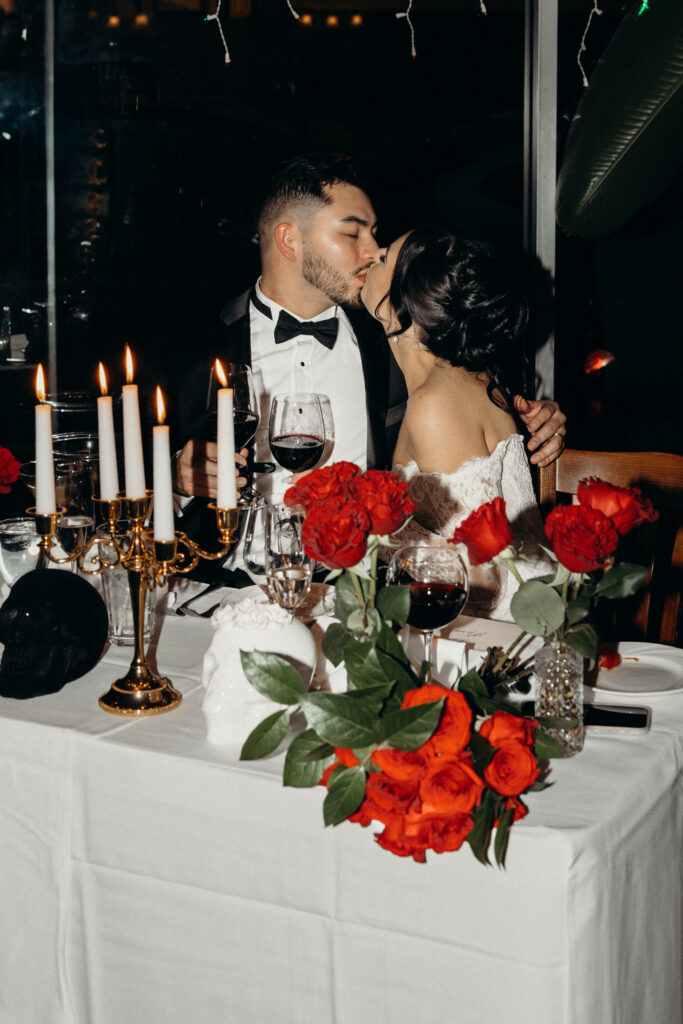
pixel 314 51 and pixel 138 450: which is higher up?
pixel 314 51

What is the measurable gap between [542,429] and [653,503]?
0.43 metres

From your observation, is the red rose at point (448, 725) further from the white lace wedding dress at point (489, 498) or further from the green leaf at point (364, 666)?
the white lace wedding dress at point (489, 498)

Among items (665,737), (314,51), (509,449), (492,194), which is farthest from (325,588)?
(492,194)

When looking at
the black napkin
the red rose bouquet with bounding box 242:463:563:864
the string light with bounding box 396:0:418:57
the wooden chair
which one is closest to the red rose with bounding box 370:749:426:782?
the red rose bouquet with bounding box 242:463:563:864

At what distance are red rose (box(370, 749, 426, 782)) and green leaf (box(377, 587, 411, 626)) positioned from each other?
0.21 meters

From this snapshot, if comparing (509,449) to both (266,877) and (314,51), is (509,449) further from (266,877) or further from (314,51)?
(266,877)

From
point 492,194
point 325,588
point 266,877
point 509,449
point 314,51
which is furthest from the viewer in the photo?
point 492,194

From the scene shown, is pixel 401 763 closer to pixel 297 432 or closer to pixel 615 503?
pixel 615 503

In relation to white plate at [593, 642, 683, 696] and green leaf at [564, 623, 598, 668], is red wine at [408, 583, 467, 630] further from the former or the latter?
white plate at [593, 642, 683, 696]

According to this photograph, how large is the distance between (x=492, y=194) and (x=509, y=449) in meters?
1.19

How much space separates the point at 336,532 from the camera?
3.48ft

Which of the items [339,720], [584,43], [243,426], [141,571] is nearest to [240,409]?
[243,426]

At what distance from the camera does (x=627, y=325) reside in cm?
348

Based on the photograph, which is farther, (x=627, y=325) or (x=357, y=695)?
(x=627, y=325)
